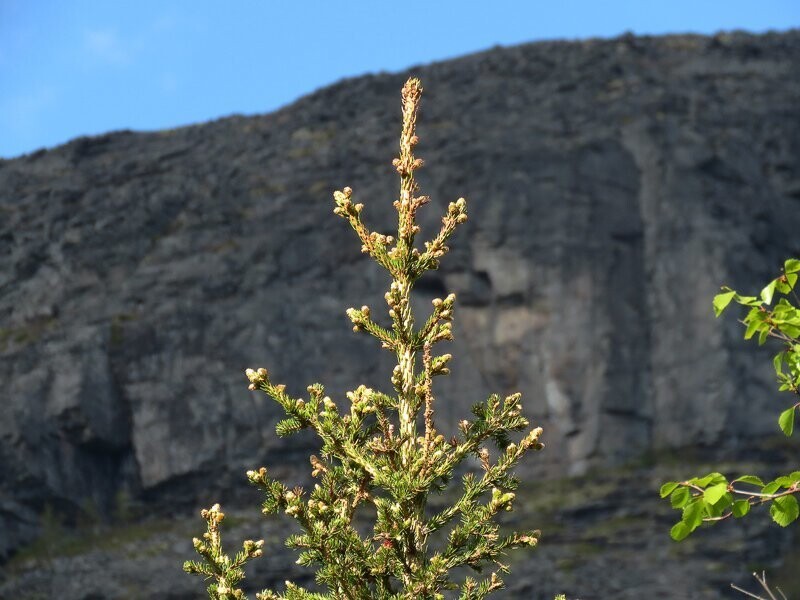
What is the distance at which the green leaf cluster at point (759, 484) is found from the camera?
9789 mm

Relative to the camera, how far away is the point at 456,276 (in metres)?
88.8

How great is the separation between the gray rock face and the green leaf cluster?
239ft

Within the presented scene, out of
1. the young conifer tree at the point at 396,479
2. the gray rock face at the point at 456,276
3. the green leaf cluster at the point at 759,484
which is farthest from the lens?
the gray rock face at the point at 456,276

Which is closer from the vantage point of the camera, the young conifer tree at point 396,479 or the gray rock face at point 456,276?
the young conifer tree at point 396,479

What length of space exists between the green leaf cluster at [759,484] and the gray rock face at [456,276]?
239ft

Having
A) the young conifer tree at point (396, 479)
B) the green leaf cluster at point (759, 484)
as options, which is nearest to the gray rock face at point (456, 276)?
the young conifer tree at point (396, 479)

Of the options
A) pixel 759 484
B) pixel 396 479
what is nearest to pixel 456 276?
pixel 396 479

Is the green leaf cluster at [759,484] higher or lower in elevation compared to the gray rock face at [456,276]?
lower

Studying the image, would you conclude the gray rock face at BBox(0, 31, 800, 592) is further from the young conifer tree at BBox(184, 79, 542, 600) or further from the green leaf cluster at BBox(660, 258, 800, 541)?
the green leaf cluster at BBox(660, 258, 800, 541)

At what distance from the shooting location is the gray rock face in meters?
86.6

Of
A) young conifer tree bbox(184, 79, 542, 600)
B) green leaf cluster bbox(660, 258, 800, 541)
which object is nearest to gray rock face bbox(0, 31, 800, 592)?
young conifer tree bbox(184, 79, 542, 600)

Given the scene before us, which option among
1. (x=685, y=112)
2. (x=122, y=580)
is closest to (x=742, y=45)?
(x=685, y=112)

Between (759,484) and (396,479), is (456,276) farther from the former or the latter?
(759,484)

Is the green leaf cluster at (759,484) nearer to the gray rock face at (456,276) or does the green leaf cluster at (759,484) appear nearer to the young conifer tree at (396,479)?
the young conifer tree at (396,479)
